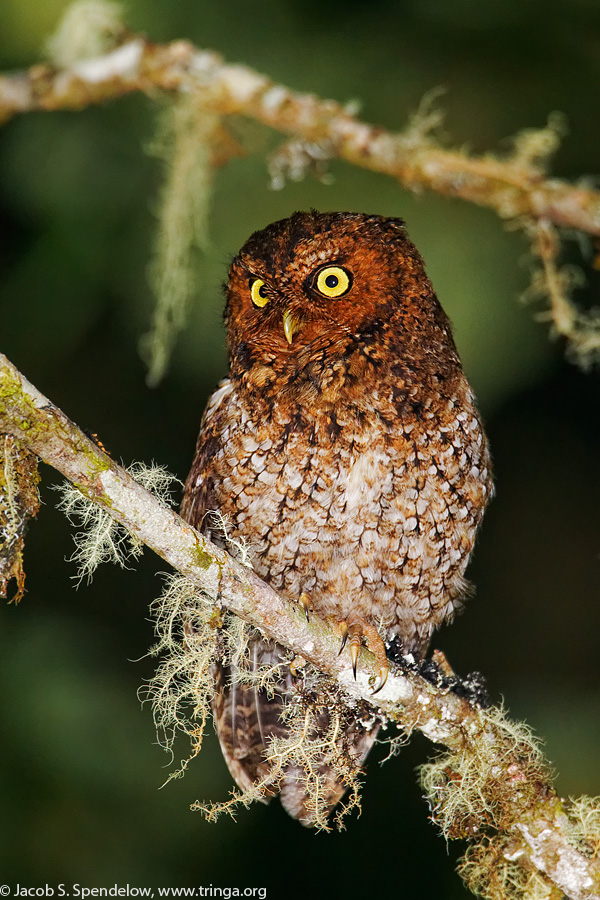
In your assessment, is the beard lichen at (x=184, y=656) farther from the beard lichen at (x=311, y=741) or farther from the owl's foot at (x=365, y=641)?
the owl's foot at (x=365, y=641)

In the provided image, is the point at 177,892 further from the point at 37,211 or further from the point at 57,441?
the point at 37,211

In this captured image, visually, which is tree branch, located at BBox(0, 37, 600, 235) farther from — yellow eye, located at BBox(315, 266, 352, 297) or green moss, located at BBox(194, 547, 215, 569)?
green moss, located at BBox(194, 547, 215, 569)

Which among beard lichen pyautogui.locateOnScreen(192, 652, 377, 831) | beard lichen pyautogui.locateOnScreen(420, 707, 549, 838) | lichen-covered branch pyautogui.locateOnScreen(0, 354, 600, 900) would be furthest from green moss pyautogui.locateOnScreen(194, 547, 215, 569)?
beard lichen pyautogui.locateOnScreen(420, 707, 549, 838)

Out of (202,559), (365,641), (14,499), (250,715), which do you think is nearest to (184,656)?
(202,559)

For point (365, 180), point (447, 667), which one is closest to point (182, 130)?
point (365, 180)

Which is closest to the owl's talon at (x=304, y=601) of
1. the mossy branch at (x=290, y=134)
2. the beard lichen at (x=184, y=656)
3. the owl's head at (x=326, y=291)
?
the beard lichen at (x=184, y=656)

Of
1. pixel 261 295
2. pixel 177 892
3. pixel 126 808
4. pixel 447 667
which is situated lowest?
pixel 177 892
